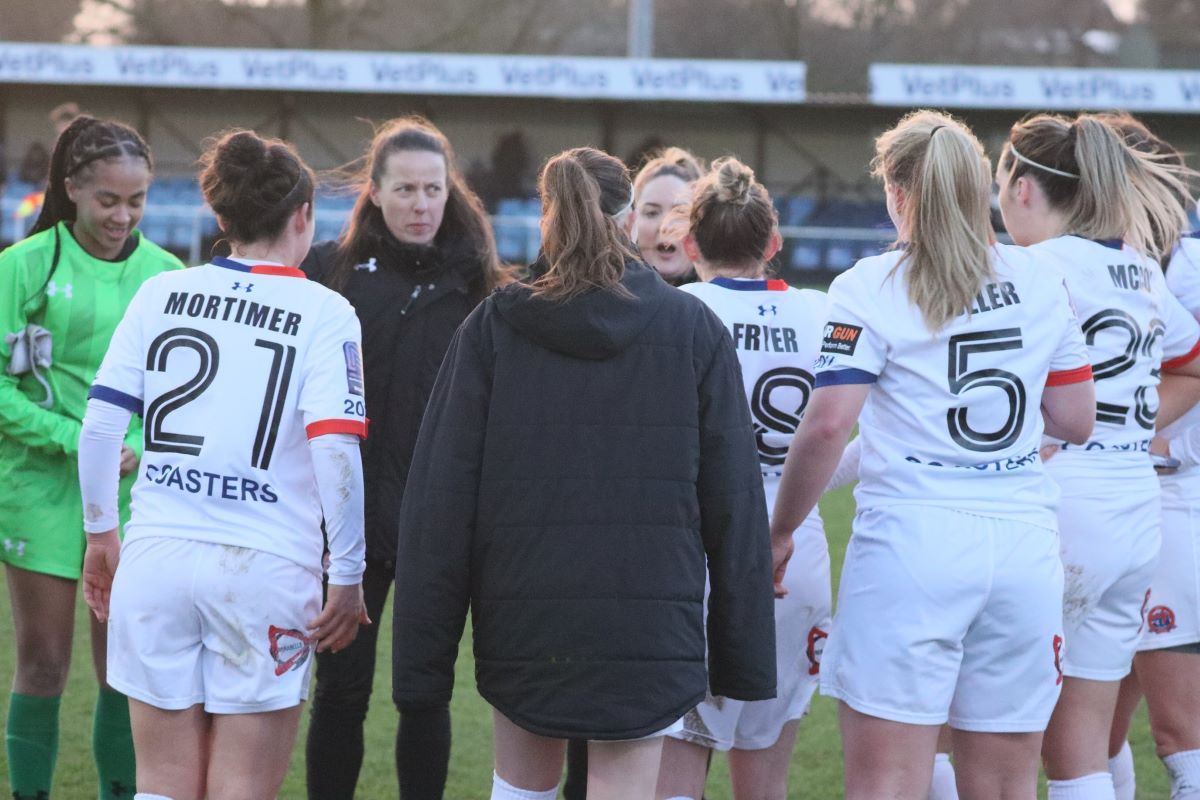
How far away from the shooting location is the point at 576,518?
2570mm

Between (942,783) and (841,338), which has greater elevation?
(841,338)

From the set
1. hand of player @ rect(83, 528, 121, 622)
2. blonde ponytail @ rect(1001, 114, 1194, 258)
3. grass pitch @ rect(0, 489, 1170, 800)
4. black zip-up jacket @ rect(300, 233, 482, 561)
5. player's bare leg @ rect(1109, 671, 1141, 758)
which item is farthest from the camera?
grass pitch @ rect(0, 489, 1170, 800)

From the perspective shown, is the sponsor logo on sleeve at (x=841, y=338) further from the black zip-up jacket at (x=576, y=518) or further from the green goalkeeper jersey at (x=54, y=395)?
the green goalkeeper jersey at (x=54, y=395)

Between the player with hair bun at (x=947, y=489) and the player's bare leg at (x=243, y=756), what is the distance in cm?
113

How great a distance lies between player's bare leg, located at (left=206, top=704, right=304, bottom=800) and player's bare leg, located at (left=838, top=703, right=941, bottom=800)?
1161 mm

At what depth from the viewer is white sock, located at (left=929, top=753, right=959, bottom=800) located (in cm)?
349

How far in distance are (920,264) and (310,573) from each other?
54.1 inches

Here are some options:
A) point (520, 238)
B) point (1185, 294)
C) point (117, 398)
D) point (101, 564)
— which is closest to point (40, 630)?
point (101, 564)

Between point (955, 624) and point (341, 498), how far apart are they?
1.23 meters

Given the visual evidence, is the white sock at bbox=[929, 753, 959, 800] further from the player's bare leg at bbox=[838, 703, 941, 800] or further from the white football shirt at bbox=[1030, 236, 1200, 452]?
the white football shirt at bbox=[1030, 236, 1200, 452]

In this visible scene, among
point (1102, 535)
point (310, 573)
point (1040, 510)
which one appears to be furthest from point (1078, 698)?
point (310, 573)

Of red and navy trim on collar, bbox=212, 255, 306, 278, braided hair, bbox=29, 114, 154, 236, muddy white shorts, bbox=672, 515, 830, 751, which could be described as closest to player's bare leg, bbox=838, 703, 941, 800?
muddy white shorts, bbox=672, 515, 830, 751

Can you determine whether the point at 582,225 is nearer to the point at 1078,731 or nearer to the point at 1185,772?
the point at 1078,731

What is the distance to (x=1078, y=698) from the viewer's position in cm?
318
